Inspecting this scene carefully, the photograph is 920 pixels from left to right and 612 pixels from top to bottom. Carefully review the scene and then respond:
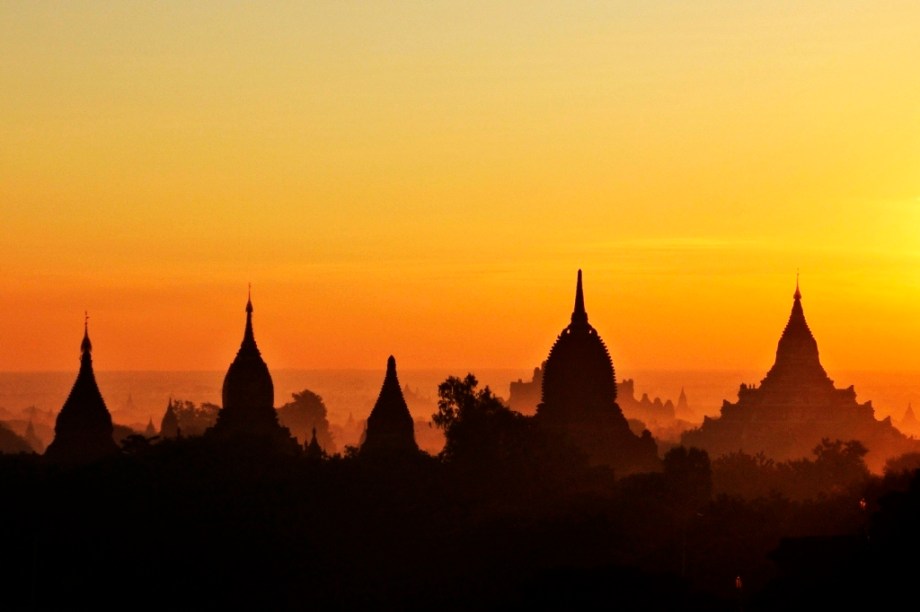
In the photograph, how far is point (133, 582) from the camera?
87188 millimetres

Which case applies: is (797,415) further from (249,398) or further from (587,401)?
(249,398)

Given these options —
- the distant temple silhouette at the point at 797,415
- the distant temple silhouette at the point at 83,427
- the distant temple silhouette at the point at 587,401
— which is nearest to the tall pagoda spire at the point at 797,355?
the distant temple silhouette at the point at 797,415

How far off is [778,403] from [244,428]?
6409 centimetres

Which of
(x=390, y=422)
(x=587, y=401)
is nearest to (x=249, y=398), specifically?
(x=390, y=422)

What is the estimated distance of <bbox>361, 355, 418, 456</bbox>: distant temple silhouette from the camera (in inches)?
5020

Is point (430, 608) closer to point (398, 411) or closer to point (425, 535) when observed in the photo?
point (425, 535)

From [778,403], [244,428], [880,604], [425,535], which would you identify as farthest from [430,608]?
[778,403]

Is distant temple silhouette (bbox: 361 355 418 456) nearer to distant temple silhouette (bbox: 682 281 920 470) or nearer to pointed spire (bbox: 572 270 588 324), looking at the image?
pointed spire (bbox: 572 270 588 324)

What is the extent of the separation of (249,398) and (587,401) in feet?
58.1

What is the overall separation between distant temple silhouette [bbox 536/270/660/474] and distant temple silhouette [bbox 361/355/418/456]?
8.39 m

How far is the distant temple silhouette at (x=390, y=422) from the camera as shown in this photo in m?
128

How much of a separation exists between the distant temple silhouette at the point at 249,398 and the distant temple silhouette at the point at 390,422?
354cm

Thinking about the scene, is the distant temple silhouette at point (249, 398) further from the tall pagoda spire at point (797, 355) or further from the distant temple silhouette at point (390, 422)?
the tall pagoda spire at point (797, 355)

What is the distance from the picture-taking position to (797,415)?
7175 inches
